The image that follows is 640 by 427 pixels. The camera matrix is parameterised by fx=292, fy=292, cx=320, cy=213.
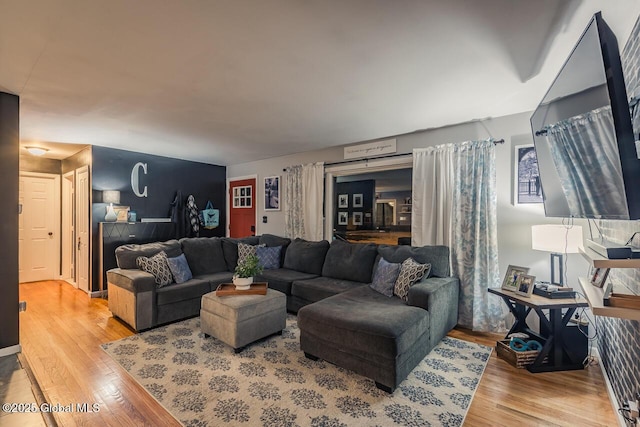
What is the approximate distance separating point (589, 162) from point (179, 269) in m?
3.95

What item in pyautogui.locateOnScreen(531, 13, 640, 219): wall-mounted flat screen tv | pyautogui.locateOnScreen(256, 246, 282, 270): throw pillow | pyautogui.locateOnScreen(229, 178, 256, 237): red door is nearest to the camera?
pyautogui.locateOnScreen(531, 13, 640, 219): wall-mounted flat screen tv

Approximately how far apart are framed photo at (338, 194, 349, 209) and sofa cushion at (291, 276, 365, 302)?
137cm

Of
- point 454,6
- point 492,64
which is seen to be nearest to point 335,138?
point 492,64

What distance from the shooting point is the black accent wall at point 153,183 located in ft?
14.8

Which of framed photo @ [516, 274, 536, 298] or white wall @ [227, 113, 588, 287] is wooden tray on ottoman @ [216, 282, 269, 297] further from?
white wall @ [227, 113, 588, 287]

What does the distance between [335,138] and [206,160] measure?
2.94 m

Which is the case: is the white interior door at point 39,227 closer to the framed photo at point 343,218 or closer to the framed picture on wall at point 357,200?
the framed photo at point 343,218

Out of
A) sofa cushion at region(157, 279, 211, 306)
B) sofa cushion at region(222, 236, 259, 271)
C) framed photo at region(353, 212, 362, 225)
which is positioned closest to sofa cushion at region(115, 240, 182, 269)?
sofa cushion at region(157, 279, 211, 306)

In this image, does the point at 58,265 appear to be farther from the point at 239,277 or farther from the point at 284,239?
the point at 239,277

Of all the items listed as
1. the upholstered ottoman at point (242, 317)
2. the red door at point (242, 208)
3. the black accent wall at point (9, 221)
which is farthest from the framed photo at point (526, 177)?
the black accent wall at point (9, 221)

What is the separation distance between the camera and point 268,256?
14.6 ft

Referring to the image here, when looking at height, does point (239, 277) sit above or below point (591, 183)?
below

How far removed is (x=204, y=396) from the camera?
2055mm

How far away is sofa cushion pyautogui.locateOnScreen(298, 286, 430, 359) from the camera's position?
6.89 feet
